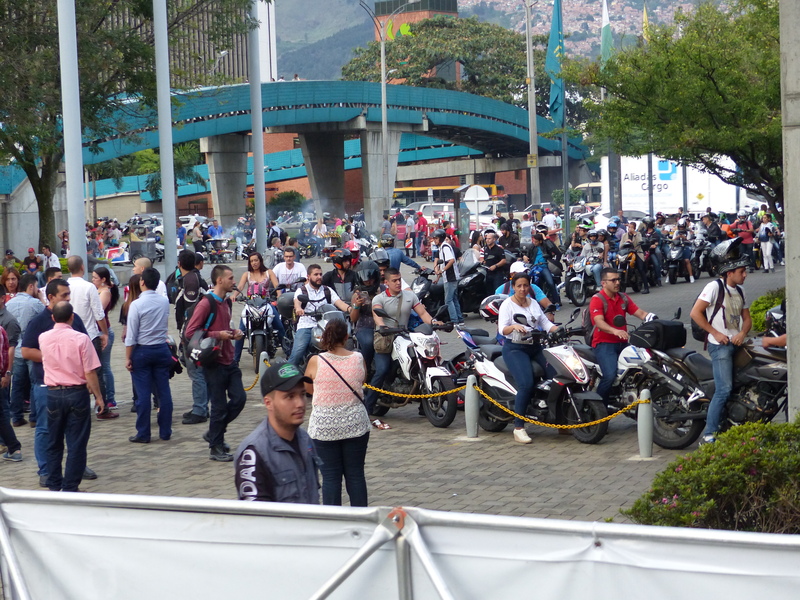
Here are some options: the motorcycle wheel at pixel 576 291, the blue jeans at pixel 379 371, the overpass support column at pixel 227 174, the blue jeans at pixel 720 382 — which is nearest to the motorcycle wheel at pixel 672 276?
the motorcycle wheel at pixel 576 291

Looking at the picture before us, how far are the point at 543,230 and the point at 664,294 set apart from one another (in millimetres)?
4599

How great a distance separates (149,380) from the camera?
33.9 ft

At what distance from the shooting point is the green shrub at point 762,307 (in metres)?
15.1

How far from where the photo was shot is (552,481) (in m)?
8.54

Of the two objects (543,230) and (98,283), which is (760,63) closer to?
(543,230)

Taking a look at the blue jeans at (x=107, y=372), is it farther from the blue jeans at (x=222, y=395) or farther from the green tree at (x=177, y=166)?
the green tree at (x=177, y=166)

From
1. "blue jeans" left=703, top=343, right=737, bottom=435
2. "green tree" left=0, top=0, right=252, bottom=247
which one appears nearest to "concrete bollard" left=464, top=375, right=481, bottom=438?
"blue jeans" left=703, top=343, right=737, bottom=435

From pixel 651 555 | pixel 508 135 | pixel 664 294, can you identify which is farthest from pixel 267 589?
pixel 508 135

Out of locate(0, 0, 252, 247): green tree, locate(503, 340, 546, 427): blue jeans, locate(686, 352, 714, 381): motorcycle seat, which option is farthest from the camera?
locate(0, 0, 252, 247): green tree

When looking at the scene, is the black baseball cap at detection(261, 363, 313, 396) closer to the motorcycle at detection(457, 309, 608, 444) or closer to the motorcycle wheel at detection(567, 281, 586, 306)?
the motorcycle at detection(457, 309, 608, 444)

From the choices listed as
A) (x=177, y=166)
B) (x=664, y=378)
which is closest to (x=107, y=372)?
(x=664, y=378)

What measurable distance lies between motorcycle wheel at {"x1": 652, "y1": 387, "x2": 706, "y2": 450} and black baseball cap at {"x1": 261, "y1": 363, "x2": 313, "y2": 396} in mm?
5385

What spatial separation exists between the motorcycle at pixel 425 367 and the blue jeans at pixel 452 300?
7700mm

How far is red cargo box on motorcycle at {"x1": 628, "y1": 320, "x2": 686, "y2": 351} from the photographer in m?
9.55
